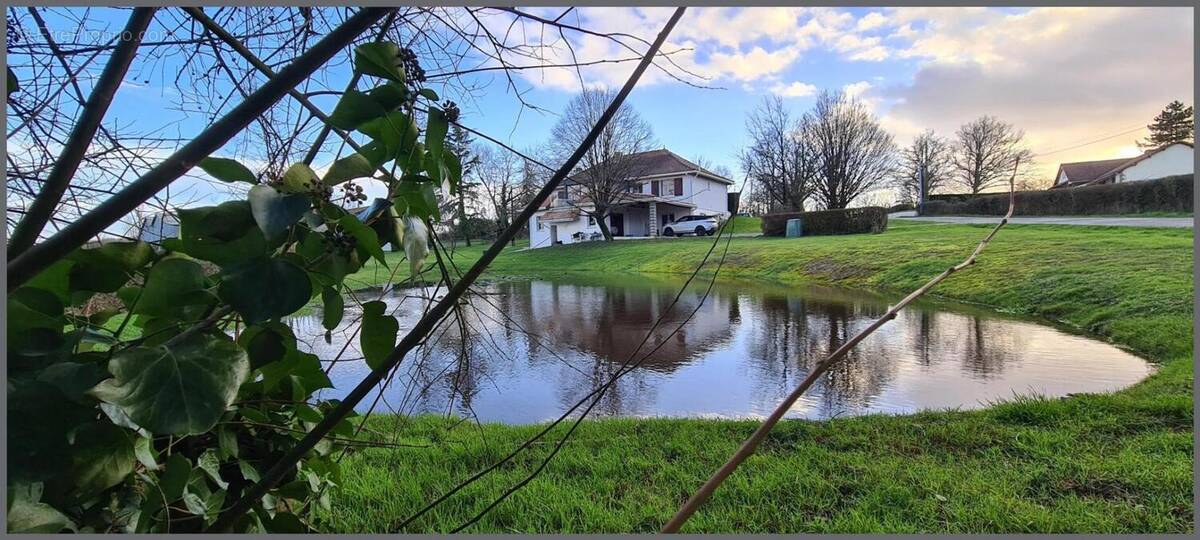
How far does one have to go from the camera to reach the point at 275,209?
0.41 metres

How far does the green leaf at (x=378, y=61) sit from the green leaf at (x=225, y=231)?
0.47 ft

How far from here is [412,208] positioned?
50 centimetres

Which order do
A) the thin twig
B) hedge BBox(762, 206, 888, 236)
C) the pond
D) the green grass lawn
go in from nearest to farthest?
the thin twig < the green grass lawn < the pond < hedge BBox(762, 206, 888, 236)

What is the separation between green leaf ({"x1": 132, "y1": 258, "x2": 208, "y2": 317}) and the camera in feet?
1.54

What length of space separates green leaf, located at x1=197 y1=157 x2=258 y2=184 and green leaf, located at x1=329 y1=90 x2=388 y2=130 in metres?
0.08

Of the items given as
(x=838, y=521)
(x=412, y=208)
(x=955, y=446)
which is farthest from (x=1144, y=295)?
(x=412, y=208)

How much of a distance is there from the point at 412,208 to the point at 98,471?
34 cm

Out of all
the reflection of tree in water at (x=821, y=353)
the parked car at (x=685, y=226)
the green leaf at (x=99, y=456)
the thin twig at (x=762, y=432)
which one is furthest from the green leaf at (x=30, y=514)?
the parked car at (x=685, y=226)

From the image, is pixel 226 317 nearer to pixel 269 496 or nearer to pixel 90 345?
pixel 90 345

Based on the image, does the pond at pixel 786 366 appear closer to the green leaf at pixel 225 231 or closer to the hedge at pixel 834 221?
the green leaf at pixel 225 231

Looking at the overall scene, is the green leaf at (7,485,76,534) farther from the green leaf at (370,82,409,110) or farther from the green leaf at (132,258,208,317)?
the green leaf at (370,82,409,110)

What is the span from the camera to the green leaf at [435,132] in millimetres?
494

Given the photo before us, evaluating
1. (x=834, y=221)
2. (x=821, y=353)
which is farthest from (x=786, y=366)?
(x=834, y=221)

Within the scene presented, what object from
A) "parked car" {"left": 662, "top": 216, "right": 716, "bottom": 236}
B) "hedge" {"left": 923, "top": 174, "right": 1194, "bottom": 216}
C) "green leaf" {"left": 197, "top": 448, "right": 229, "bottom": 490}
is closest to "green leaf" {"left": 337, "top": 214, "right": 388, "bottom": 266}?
"green leaf" {"left": 197, "top": 448, "right": 229, "bottom": 490}
